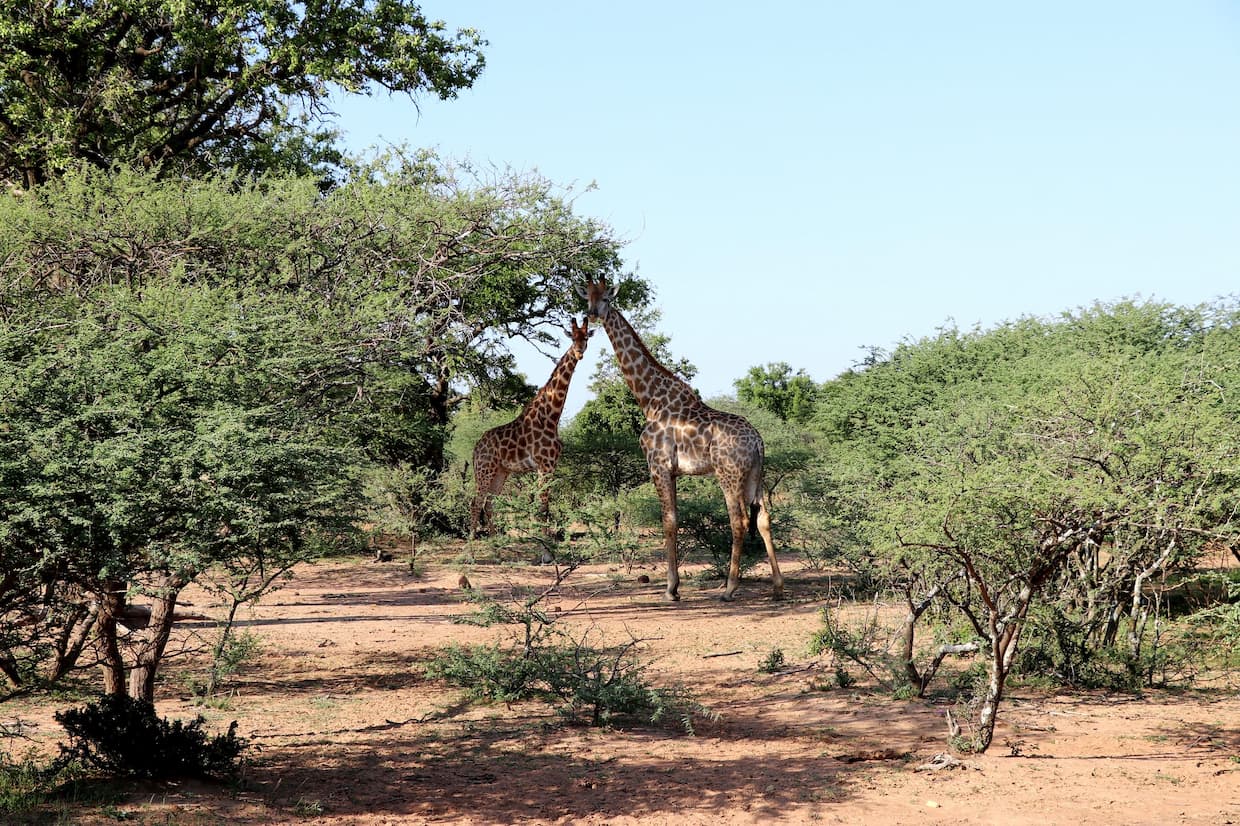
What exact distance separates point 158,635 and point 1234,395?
12331 millimetres

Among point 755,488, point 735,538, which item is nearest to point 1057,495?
point 755,488

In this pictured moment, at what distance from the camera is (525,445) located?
18.6 meters

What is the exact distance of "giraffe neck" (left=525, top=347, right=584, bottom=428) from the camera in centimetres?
1797

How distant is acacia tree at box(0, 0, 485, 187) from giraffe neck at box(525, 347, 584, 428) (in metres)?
4.48

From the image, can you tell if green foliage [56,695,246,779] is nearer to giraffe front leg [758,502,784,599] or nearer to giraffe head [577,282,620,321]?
giraffe front leg [758,502,784,599]

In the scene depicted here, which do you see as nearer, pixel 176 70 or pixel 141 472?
pixel 141 472

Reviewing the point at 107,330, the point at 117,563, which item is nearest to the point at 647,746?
the point at 117,563

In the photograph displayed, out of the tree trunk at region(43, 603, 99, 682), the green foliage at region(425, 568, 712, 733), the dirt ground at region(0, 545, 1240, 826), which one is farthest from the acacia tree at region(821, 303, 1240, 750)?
the tree trunk at region(43, 603, 99, 682)

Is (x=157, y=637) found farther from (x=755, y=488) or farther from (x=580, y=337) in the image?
(x=580, y=337)

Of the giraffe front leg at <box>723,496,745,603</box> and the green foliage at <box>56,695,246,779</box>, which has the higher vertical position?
the giraffe front leg at <box>723,496,745,603</box>

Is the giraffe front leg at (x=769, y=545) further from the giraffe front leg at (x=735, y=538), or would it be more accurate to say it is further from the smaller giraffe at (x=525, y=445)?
the smaller giraffe at (x=525, y=445)

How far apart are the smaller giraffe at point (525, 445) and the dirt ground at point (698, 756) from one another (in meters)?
6.58

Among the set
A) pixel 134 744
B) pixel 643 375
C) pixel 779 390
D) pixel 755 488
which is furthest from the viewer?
pixel 779 390

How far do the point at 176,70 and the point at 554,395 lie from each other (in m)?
7.34
